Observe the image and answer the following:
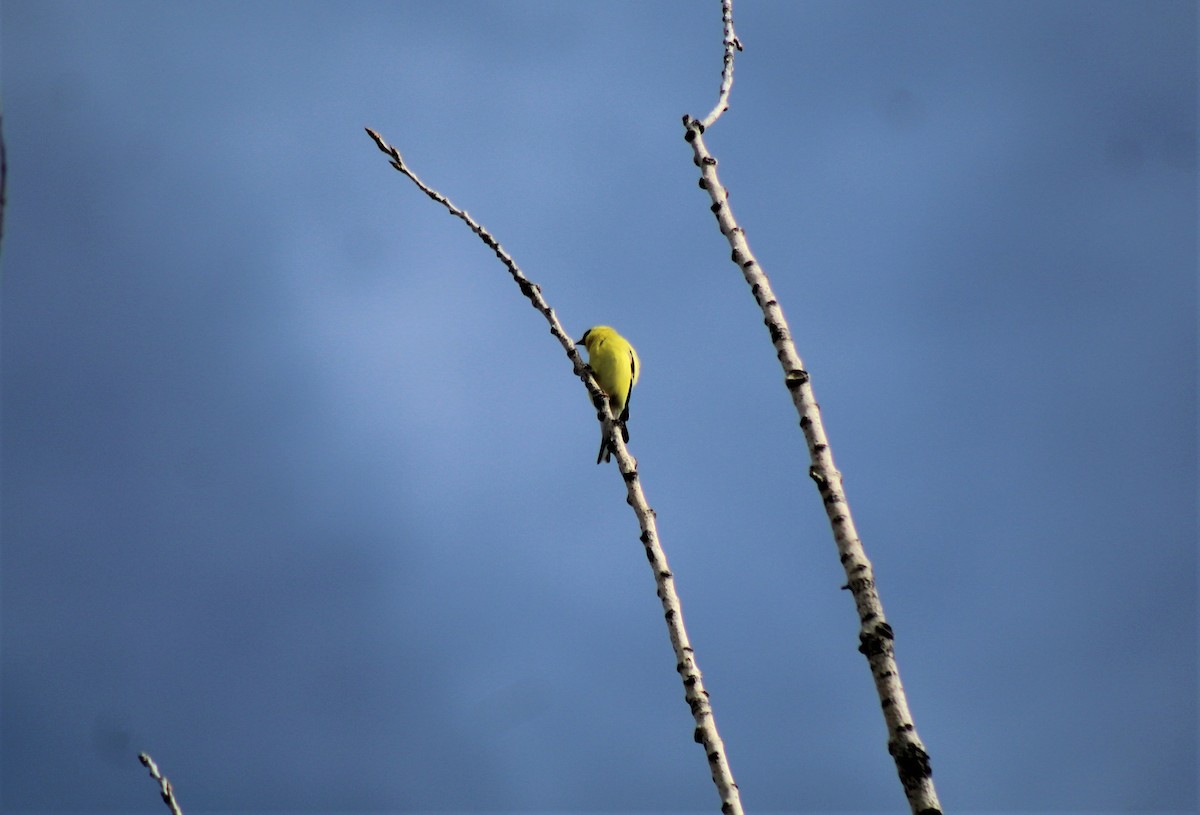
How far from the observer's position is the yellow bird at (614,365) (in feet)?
38.3

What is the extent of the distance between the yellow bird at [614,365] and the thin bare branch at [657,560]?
5.64 m

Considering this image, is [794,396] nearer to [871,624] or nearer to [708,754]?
[871,624]

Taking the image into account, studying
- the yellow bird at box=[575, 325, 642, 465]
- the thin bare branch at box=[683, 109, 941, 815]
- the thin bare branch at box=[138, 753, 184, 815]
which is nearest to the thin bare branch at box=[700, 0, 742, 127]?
the thin bare branch at box=[683, 109, 941, 815]

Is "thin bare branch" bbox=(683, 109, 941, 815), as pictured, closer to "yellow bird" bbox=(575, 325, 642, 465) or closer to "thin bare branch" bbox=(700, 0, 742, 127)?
"thin bare branch" bbox=(700, 0, 742, 127)

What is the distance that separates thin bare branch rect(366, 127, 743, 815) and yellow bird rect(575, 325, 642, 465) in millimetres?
5636

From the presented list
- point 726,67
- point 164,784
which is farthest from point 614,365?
point 164,784

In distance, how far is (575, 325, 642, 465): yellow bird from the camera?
38.3 ft

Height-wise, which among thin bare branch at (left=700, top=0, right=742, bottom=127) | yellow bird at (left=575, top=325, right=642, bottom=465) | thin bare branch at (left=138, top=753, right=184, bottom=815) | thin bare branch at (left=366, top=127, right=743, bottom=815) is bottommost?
thin bare branch at (left=138, top=753, right=184, bottom=815)

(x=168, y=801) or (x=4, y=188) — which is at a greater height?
(x=4, y=188)

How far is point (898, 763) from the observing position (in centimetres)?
326

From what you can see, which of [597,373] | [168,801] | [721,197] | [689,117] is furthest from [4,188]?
[597,373]

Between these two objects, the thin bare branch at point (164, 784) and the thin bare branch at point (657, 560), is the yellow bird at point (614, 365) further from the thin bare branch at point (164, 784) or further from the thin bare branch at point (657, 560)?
the thin bare branch at point (164, 784)

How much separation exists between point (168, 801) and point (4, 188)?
2.06 meters

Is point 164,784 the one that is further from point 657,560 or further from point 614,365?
point 614,365
